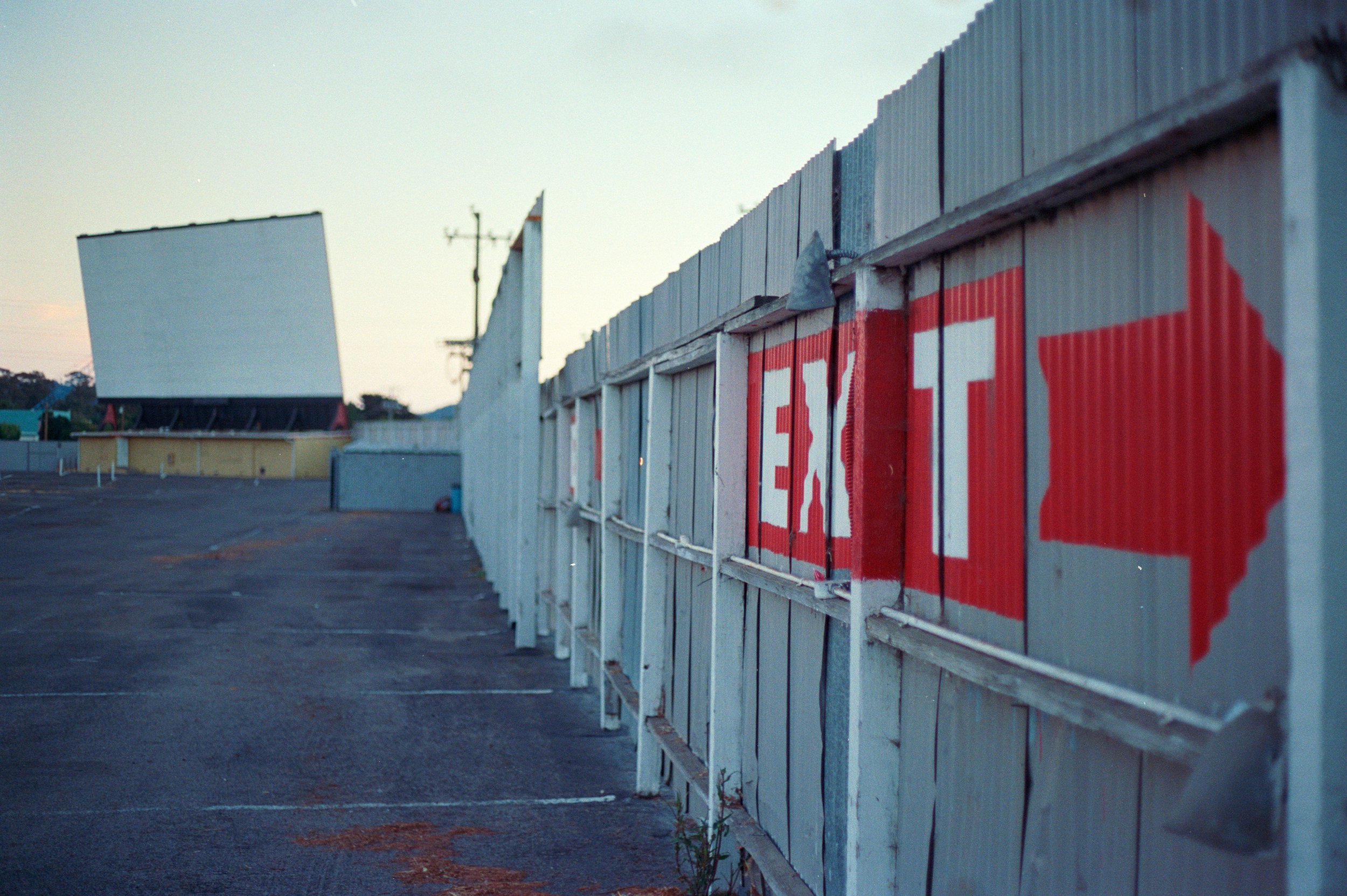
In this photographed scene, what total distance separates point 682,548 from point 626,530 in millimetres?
1793

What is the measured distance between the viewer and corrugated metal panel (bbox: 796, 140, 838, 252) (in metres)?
3.53

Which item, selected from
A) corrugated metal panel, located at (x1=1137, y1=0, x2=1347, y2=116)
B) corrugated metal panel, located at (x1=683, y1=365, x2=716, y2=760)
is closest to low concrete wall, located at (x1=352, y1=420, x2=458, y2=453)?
corrugated metal panel, located at (x1=683, y1=365, x2=716, y2=760)

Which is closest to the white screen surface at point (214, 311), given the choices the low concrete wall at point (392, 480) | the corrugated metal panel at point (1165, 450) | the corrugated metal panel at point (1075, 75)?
the low concrete wall at point (392, 480)

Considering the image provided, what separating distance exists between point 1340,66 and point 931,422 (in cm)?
147

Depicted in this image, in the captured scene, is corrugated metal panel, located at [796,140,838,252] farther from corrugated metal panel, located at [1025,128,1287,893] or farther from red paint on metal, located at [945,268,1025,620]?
corrugated metal panel, located at [1025,128,1287,893]

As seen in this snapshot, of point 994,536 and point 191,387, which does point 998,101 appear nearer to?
point 994,536

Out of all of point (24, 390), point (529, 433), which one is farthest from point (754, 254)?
point (24, 390)

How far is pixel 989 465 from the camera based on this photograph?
254 centimetres

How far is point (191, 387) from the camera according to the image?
60000 millimetres

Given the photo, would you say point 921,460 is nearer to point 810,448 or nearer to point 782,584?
point 810,448

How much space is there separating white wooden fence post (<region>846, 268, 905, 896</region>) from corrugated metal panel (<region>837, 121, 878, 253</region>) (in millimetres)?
280

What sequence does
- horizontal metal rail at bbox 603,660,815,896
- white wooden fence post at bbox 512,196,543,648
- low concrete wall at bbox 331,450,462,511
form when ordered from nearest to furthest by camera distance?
1. horizontal metal rail at bbox 603,660,815,896
2. white wooden fence post at bbox 512,196,543,648
3. low concrete wall at bbox 331,450,462,511

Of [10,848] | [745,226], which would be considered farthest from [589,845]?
[745,226]

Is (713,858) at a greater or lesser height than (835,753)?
lesser
